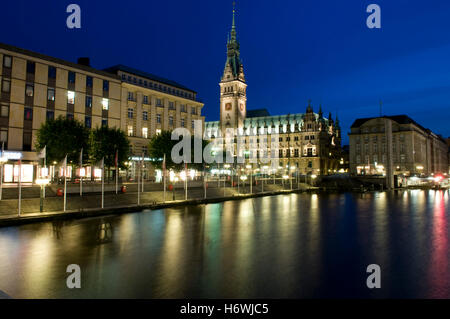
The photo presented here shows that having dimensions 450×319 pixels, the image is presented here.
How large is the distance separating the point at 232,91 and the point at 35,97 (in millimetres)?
117709

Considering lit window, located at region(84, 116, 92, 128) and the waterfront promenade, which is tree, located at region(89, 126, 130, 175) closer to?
the waterfront promenade

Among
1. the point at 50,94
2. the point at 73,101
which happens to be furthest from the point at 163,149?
the point at 50,94

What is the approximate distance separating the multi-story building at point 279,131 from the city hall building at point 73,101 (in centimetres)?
8136

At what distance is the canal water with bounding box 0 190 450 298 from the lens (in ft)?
38.6

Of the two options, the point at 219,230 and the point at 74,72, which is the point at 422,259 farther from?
the point at 74,72

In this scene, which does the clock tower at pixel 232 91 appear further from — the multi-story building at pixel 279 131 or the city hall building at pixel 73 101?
the city hall building at pixel 73 101

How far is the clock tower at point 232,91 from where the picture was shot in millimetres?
165850

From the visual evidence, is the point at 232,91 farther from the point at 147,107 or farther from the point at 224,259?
the point at 224,259

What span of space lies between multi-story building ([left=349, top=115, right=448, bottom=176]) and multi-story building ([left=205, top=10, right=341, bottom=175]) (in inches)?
758

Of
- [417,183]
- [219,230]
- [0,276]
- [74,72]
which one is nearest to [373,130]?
[417,183]

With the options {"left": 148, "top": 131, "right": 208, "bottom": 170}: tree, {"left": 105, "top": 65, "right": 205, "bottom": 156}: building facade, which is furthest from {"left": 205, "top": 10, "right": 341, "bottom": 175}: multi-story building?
{"left": 148, "top": 131, "right": 208, "bottom": 170}: tree

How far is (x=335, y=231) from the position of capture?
24656mm

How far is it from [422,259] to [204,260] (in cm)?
1134

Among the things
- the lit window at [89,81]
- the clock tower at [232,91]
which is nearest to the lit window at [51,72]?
the lit window at [89,81]
